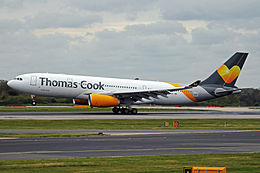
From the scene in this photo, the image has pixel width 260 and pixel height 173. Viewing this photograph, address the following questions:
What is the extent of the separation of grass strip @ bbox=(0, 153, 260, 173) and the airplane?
40.2 meters

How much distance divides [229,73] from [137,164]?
52.5 metres

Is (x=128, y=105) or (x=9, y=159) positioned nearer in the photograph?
(x=9, y=159)

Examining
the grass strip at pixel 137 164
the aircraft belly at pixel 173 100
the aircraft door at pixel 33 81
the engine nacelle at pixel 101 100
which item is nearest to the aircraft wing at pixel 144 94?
the engine nacelle at pixel 101 100

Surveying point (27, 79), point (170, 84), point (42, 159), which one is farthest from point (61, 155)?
point (170, 84)

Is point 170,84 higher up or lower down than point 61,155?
higher up

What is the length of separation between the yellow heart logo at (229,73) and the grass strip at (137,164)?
48.7m

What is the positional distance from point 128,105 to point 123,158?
146 ft

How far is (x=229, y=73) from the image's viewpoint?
6850 cm

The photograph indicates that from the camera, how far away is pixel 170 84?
227ft

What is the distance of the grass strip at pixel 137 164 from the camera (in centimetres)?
1700

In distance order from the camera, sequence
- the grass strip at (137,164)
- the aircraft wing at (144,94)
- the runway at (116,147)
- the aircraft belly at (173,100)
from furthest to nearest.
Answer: the aircraft belly at (173,100) < the aircraft wing at (144,94) < the runway at (116,147) < the grass strip at (137,164)

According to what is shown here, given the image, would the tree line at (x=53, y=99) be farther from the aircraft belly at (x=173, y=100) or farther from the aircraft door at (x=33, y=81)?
the aircraft belly at (x=173, y=100)

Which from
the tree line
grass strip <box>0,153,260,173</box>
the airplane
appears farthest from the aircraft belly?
grass strip <box>0,153,260,173</box>

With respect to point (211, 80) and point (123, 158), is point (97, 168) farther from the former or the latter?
point (211, 80)
